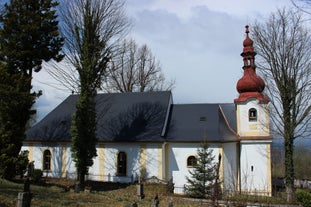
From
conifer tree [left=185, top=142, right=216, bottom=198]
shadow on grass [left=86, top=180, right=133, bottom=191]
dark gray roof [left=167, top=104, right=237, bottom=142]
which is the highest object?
dark gray roof [left=167, top=104, right=237, bottom=142]

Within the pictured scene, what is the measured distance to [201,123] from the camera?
984 inches

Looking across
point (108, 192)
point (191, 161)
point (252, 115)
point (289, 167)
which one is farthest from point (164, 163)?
point (289, 167)

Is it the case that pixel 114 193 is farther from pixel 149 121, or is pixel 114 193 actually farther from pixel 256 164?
pixel 256 164

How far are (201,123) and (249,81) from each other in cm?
483

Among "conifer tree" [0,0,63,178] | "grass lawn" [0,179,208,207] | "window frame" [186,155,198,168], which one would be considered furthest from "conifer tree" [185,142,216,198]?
"conifer tree" [0,0,63,178]

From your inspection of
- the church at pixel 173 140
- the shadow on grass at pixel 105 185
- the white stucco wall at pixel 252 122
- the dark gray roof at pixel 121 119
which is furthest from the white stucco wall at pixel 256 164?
the shadow on grass at pixel 105 185

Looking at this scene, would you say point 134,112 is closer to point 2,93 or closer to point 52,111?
point 52,111

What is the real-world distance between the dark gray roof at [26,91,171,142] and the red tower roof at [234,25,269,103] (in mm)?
5964

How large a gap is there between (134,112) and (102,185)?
6.65 meters

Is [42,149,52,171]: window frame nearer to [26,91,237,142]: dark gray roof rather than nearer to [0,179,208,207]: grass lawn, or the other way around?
[26,91,237,142]: dark gray roof

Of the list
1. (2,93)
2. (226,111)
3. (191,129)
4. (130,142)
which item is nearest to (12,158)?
(2,93)

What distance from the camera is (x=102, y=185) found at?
931 inches

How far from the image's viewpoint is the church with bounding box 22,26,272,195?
23547mm

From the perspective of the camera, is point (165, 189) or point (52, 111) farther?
point (52, 111)
